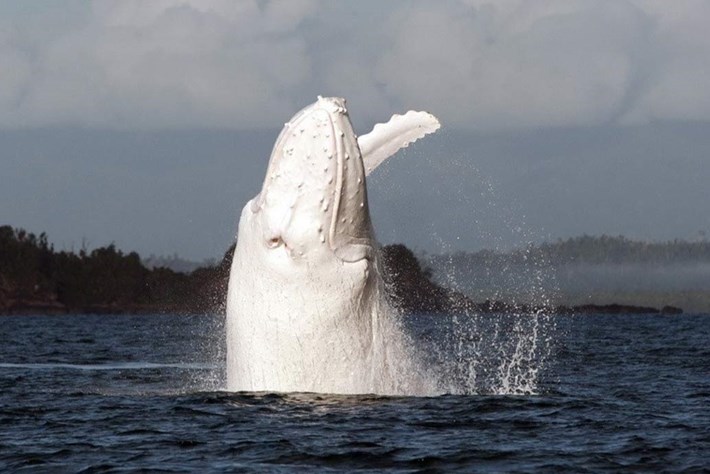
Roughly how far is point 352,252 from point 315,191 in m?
0.60

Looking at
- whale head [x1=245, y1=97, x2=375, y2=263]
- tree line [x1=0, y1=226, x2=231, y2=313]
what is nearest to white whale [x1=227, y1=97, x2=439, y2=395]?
whale head [x1=245, y1=97, x2=375, y2=263]

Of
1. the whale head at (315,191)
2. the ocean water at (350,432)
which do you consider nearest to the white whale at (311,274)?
the whale head at (315,191)

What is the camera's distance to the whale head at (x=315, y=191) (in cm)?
1118

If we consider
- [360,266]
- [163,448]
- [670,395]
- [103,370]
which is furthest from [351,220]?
[103,370]

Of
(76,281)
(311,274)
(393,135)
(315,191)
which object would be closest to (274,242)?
(311,274)

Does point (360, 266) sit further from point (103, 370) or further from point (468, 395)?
point (103, 370)


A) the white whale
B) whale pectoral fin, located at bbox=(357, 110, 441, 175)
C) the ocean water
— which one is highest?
whale pectoral fin, located at bbox=(357, 110, 441, 175)

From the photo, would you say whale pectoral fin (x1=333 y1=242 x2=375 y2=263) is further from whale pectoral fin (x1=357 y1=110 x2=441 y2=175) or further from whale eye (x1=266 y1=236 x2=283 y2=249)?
whale pectoral fin (x1=357 y1=110 x2=441 y2=175)

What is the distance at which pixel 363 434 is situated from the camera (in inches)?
478

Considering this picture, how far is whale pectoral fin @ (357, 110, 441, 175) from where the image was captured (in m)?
12.1

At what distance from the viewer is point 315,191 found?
1116 cm

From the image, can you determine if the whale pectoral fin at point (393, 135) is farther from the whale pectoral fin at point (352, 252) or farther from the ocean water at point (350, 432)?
the ocean water at point (350, 432)

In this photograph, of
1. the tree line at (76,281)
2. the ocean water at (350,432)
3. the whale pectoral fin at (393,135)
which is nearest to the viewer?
the ocean water at (350,432)

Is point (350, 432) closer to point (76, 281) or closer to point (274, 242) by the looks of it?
point (274, 242)
